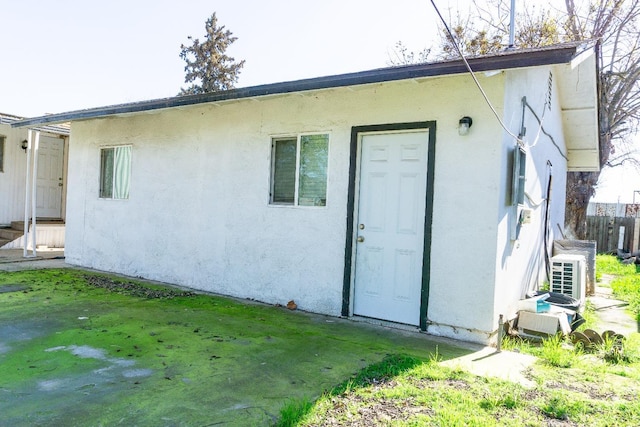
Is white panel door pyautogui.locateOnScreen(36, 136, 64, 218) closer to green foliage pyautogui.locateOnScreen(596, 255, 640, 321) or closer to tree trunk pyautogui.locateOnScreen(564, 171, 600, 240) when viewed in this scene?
green foliage pyautogui.locateOnScreen(596, 255, 640, 321)

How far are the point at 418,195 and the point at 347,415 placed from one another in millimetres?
2916

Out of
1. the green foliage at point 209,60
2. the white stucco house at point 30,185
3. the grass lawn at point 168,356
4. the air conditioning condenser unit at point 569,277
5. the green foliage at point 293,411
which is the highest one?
the green foliage at point 209,60

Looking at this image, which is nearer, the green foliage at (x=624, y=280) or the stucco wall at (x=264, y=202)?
the stucco wall at (x=264, y=202)

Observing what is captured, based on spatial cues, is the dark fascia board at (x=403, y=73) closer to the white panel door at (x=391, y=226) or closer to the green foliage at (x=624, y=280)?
the white panel door at (x=391, y=226)

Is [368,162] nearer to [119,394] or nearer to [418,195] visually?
[418,195]

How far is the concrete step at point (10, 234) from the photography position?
1078 cm

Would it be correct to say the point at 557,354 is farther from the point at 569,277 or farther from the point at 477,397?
the point at 569,277

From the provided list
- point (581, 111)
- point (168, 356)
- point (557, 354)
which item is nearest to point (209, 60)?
point (581, 111)

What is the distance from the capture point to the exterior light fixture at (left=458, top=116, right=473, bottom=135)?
185 inches

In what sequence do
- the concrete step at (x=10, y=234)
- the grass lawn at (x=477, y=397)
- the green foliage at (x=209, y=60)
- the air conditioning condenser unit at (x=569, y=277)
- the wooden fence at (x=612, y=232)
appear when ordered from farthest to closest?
the green foliage at (x=209, y=60), the wooden fence at (x=612, y=232), the concrete step at (x=10, y=234), the air conditioning condenser unit at (x=569, y=277), the grass lawn at (x=477, y=397)

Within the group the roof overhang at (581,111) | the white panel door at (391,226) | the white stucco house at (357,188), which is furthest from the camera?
the roof overhang at (581,111)

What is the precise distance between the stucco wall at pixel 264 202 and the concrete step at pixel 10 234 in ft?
9.33

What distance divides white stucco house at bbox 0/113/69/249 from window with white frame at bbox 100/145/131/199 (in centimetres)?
293

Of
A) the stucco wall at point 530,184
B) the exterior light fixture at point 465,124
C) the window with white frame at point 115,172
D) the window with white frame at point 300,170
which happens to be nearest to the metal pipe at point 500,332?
the stucco wall at point 530,184
